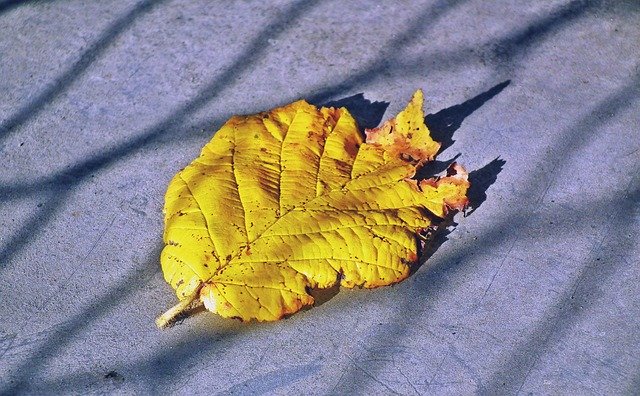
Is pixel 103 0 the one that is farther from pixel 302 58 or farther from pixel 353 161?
pixel 353 161

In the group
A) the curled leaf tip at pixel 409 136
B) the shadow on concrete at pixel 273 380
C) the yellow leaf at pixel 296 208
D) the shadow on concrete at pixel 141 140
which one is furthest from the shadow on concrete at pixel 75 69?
the shadow on concrete at pixel 273 380

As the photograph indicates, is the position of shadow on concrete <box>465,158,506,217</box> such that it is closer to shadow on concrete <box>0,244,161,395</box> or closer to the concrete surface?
the concrete surface

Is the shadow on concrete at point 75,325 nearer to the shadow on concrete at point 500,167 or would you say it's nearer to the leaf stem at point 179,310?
the leaf stem at point 179,310

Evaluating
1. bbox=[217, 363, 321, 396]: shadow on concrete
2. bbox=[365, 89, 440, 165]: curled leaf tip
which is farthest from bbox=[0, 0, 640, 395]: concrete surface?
bbox=[365, 89, 440, 165]: curled leaf tip

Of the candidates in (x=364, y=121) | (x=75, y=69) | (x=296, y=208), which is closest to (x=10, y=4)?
(x=75, y=69)

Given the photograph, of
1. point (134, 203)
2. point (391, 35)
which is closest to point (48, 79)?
point (134, 203)
